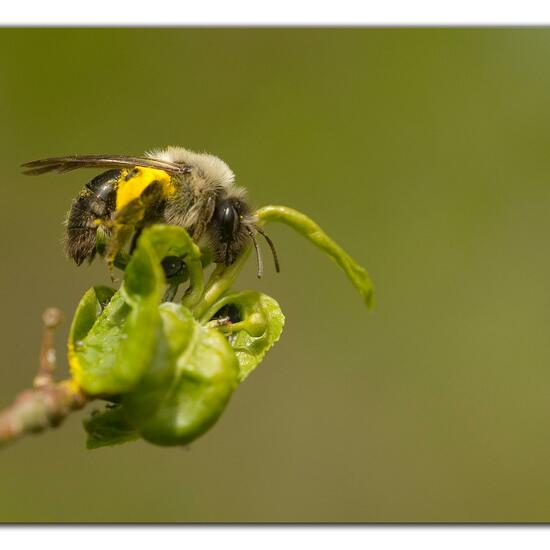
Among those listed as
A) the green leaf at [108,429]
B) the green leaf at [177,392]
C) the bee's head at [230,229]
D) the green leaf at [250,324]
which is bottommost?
the green leaf at [108,429]

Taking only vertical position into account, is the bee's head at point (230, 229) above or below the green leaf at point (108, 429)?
above

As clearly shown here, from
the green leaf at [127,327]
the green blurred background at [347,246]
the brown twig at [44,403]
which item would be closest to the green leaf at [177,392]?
the green leaf at [127,327]

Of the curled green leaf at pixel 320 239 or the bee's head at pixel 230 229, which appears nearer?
the curled green leaf at pixel 320 239

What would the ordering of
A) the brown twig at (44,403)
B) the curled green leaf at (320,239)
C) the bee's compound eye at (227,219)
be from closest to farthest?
1. the brown twig at (44,403)
2. the curled green leaf at (320,239)
3. the bee's compound eye at (227,219)

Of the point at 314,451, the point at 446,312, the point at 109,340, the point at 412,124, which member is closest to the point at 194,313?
the point at 109,340

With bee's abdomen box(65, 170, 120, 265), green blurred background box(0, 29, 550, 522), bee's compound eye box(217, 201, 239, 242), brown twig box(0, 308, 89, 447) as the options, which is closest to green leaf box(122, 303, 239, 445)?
brown twig box(0, 308, 89, 447)

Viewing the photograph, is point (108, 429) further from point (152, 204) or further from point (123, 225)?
point (152, 204)

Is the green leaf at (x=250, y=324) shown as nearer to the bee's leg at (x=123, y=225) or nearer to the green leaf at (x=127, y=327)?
the green leaf at (x=127, y=327)

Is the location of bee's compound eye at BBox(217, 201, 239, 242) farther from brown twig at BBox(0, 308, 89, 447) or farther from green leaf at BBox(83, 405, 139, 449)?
brown twig at BBox(0, 308, 89, 447)
